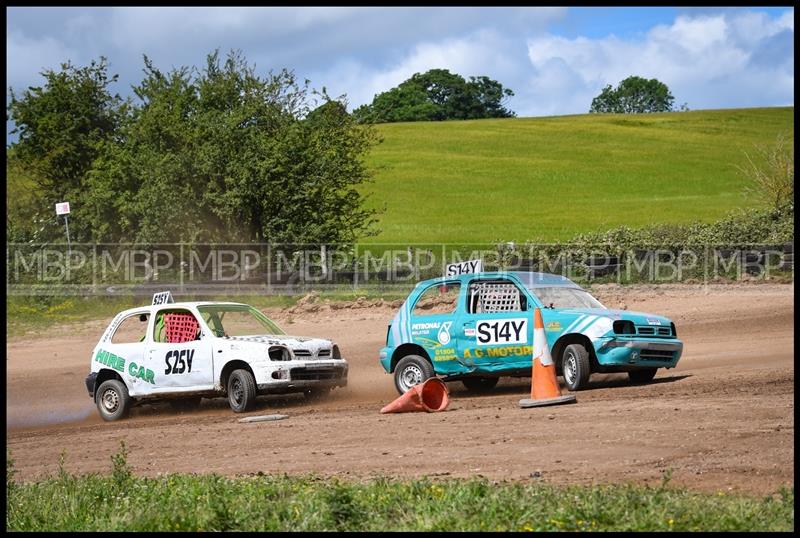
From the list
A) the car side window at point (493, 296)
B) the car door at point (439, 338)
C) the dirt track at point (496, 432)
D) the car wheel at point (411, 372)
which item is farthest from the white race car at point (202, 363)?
the car side window at point (493, 296)

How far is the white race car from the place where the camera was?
613 inches

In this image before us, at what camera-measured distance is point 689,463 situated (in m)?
9.62

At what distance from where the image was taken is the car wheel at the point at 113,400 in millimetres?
16547

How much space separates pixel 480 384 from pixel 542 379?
3.28m

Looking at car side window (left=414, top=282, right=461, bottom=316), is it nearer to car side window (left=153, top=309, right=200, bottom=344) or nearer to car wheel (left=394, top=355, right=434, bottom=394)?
car wheel (left=394, top=355, right=434, bottom=394)

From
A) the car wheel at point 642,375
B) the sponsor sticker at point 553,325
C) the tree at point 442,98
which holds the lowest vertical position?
the car wheel at point 642,375

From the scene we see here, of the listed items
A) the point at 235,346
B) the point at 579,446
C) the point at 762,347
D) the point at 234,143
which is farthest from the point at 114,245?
the point at 579,446

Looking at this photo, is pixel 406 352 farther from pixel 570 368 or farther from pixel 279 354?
pixel 570 368

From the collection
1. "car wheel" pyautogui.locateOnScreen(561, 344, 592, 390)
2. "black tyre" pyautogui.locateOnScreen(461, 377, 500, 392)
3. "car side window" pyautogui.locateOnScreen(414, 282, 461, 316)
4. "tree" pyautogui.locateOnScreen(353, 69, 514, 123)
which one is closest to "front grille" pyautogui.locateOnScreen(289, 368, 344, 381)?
"black tyre" pyautogui.locateOnScreen(461, 377, 500, 392)

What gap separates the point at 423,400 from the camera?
14.2m

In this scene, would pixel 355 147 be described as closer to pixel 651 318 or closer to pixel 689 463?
pixel 651 318

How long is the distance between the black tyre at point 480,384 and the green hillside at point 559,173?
65.8ft
